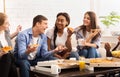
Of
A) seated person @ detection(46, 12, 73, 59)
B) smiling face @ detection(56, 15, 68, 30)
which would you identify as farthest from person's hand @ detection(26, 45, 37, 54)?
smiling face @ detection(56, 15, 68, 30)

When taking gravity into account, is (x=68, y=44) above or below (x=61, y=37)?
below

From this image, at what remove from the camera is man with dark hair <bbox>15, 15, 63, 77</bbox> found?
3344 millimetres

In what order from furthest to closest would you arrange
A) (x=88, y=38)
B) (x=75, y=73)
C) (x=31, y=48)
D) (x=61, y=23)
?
1. (x=88, y=38)
2. (x=61, y=23)
3. (x=31, y=48)
4. (x=75, y=73)

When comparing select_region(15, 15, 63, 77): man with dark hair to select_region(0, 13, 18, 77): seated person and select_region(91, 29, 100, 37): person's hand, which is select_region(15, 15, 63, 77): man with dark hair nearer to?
select_region(0, 13, 18, 77): seated person

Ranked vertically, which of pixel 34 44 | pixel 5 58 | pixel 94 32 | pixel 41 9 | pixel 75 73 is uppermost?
pixel 41 9

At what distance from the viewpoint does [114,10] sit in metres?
5.03

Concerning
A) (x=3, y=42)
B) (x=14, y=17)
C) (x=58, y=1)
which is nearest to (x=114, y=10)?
(x=58, y=1)

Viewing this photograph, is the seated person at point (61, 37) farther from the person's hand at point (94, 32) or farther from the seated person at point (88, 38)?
the person's hand at point (94, 32)

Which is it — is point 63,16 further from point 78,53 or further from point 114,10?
point 114,10

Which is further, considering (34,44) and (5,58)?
(34,44)

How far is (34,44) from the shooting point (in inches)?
131

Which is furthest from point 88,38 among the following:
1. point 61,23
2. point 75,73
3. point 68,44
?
point 75,73

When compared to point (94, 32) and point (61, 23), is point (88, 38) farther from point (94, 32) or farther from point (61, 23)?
point (61, 23)

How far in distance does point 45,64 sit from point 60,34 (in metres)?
1.11
